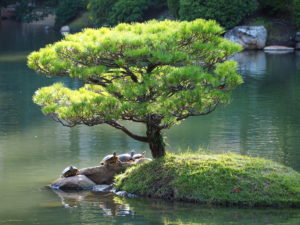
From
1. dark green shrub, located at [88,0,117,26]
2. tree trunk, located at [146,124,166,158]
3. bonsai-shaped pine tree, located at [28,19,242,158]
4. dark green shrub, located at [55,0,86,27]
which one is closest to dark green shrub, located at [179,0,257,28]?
dark green shrub, located at [88,0,117,26]

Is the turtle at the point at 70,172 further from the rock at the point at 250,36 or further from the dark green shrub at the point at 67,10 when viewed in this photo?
the dark green shrub at the point at 67,10

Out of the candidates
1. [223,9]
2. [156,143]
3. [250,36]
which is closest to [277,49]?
[250,36]

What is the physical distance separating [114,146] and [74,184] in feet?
12.6

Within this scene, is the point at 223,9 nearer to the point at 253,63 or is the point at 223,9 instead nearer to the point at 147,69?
the point at 253,63

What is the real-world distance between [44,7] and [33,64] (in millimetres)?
55989

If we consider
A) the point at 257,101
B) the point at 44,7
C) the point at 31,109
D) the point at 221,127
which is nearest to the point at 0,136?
the point at 31,109

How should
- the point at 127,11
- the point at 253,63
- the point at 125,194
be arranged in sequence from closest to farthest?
the point at 125,194, the point at 253,63, the point at 127,11

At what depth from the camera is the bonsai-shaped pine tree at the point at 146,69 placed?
1337 cm

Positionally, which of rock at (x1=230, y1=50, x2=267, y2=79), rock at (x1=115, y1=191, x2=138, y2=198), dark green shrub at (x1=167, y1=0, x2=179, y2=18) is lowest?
rock at (x1=115, y1=191, x2=138, y2=198)

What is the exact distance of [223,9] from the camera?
45969 millimetres

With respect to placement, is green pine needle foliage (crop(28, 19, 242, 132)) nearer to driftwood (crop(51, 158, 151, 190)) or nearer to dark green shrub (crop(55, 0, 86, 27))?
driftwood (crop(51, 158, 151, 190))

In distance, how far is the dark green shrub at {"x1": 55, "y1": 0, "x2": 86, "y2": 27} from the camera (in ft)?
201

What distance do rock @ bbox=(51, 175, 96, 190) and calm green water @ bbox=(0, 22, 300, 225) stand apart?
343 millimetres

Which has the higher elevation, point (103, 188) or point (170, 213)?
point (103, 188)
